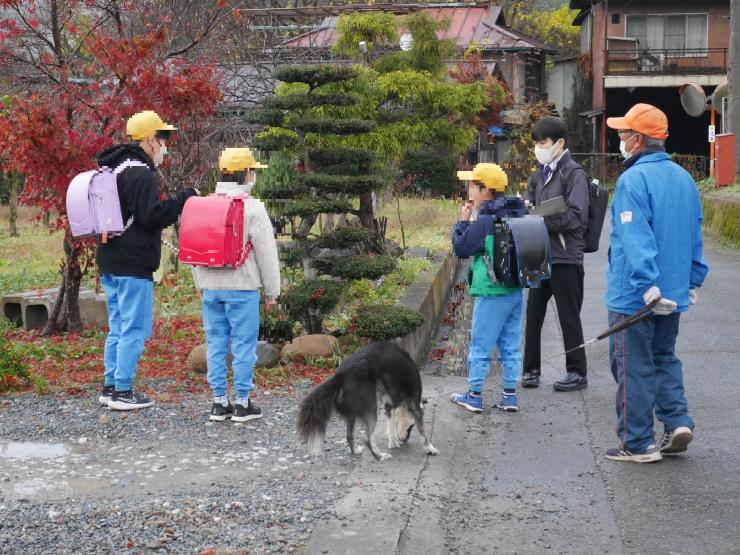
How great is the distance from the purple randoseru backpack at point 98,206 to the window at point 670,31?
3407cm

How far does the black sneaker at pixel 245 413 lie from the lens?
660cm

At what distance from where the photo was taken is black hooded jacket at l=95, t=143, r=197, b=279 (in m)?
6.76

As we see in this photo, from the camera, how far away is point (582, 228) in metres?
7.66

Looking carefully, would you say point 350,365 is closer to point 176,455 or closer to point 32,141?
point 176,455

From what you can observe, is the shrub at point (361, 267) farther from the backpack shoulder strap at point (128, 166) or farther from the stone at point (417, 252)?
the stone at point (417, 252)

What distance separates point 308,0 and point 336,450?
103ft

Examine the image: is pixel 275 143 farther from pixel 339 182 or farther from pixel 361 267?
pixel 361 267

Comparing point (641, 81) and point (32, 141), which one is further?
point (641, 81)

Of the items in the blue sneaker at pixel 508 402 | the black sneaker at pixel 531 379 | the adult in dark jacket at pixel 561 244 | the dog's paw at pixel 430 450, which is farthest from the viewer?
the black sneaker at pixel 531 379

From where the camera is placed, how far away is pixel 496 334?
22.9 feet

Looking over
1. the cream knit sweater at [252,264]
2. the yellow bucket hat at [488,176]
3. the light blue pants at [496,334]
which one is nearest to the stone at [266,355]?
the cream knit sweater at [252,264]

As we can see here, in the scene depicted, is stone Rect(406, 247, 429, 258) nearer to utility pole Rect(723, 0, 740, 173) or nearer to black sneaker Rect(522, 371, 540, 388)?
black sneaker Rect(522, 371, 540, 388)

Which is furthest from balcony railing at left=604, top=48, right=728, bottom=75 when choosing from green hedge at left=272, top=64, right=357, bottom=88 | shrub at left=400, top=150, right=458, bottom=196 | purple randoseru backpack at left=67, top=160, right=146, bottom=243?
purple randoseru backpack at left=67, top=160, right=146, bottom=243

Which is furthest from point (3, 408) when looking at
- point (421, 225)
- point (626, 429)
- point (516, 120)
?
point (516, 120)
